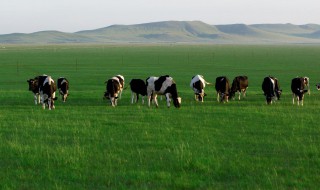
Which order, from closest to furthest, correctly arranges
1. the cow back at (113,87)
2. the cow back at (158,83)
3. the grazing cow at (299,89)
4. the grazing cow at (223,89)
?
the cow back at (158,83) → the cow back at (113,87) → the grazing cow at (299,89) → the grazing cow at (223,89)

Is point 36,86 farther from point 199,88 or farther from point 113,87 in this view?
point 199,88

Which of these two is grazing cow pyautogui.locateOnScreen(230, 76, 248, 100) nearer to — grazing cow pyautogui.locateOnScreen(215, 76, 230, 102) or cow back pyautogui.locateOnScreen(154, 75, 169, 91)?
grazing cow pyautogui.locateOnScreen(215, 76, 230, 102)

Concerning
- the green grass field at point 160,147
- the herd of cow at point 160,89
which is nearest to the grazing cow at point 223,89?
the herd of cow at point 160,89

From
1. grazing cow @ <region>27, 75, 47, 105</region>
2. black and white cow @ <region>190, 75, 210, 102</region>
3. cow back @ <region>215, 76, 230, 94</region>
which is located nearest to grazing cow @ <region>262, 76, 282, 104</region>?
cow back @ <region>215, 76, 230, 94</region>

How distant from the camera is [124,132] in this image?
16297mm

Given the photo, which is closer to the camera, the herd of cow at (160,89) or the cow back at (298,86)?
the herd of cow at (160,89)

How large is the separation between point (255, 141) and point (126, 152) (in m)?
4.03

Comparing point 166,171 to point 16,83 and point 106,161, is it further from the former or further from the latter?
point 16,83

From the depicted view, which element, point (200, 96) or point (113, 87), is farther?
point (200, 96)

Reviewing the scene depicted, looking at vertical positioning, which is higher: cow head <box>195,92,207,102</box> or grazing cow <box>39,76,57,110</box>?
grazing cow <box>39,76,57,110</box>

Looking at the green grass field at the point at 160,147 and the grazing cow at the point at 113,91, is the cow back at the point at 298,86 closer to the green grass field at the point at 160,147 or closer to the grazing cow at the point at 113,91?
the green grass field at the point at 160,147

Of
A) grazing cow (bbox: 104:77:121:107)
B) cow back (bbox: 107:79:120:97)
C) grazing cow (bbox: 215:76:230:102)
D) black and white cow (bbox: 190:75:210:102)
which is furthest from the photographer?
black and white cow (bbox: 190:75:210:102)

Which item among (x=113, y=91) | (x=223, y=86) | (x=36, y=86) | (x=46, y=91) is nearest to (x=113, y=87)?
(x=113, y=91)

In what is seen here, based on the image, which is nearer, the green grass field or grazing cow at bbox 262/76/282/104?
Answer: the green grass field
